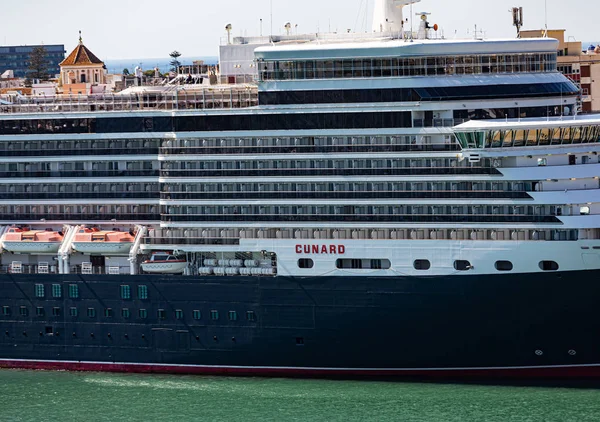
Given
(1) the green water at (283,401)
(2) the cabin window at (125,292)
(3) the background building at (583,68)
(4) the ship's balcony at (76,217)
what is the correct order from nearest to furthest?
(1) the green water at (283,401) → (2) the cabin window at (125,292) → (4) the ship's balcony at (76,217) → (3) the background building at (583,68)

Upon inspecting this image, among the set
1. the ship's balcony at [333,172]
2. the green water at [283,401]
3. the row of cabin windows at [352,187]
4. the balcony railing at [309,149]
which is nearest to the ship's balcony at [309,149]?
the balcony railing at [309,149]

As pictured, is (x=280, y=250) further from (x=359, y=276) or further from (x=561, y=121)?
(x=561, y=121)

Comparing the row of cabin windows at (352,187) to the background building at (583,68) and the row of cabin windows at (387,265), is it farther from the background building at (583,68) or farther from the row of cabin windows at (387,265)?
the background building at (583,68)

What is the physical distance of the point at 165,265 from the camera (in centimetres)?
4309

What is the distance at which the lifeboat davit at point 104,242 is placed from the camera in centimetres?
4378

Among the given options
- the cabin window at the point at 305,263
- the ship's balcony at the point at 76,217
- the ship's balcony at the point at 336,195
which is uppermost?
the ship's balcony at the point at 336,195

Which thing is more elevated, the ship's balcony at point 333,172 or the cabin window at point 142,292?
the ship's balcony at point 333,172

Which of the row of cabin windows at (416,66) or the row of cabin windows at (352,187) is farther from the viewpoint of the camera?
the row of cabin windows at (416,66)

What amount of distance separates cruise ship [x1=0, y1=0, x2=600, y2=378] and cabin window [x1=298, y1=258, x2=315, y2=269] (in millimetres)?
72

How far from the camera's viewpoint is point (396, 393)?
40.4 m

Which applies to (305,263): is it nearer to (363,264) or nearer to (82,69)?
(363,264)

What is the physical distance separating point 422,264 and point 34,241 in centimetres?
1366

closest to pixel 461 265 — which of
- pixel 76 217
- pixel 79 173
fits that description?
pixel 76 217

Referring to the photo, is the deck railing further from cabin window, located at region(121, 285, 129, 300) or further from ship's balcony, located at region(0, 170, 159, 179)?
cabin window, located at region(121, 285, 129, 300)
